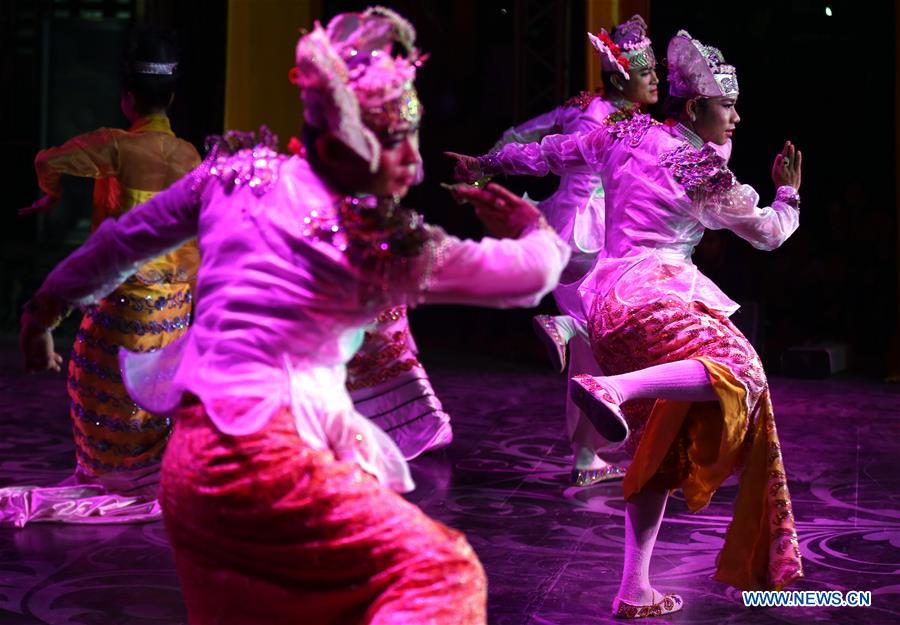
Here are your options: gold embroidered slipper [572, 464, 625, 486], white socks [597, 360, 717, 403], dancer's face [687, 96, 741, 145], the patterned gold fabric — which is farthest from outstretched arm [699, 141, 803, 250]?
gold embroidered slipper [572, 464, 625, 486]

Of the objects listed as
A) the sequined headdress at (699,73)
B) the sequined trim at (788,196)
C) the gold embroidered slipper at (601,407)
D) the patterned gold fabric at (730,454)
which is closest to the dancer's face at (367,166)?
the gold embroidered slipper at (601,407)

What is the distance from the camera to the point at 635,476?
3537 mm

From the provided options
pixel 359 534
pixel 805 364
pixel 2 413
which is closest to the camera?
pixel 359 534

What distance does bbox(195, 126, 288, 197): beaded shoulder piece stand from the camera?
223 centimetres

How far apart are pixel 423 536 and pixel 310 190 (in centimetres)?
60

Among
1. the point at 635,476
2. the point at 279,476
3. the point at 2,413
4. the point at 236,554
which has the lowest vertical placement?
the point at 2,413

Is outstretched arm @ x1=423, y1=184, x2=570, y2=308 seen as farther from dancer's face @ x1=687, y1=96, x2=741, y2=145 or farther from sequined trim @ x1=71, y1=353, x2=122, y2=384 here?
sequined trim @ x1=71, y1=353, x2=122, y2=384

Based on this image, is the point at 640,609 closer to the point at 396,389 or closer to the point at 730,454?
the point at 730,454

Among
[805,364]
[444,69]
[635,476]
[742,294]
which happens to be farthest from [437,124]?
[635,476]

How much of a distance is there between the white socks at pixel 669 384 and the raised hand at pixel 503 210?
1.25m

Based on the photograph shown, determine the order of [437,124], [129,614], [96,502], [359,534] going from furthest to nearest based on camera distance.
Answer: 1. [437,124]
2. [96,502]
3. [129,614]
4. [359,534]

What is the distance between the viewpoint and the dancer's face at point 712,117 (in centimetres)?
391

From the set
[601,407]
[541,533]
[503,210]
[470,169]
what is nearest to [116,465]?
[541,533]

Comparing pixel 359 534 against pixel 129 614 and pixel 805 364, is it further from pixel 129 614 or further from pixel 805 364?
pixel 805 364
